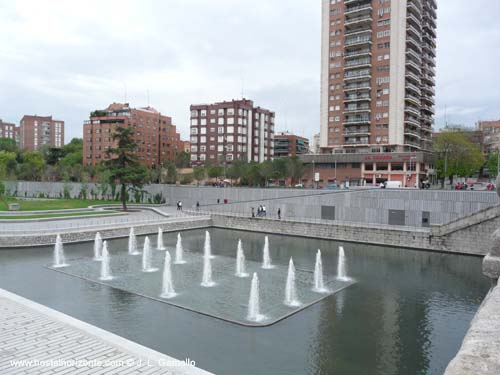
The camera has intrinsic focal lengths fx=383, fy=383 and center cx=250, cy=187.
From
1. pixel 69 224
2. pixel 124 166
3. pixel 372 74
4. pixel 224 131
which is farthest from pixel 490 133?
pixel 69 224

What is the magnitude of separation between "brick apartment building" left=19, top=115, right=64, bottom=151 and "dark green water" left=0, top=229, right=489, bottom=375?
5932 inches

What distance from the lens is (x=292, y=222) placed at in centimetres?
3431

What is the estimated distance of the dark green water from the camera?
10312mm

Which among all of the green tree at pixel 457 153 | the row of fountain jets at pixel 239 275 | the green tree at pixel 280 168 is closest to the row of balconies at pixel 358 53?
the green tree at pixel 457 153

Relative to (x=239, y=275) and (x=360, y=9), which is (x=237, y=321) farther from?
(x=360, y=9)

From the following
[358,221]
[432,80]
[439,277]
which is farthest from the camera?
[432,80]

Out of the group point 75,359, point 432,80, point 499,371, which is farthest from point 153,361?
point 432,80

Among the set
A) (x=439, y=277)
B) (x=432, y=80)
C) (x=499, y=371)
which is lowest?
(x=439, y=277)

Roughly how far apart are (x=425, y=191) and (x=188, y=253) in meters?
19.4

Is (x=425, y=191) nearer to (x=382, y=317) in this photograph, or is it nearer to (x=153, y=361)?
(x=382, y=317)

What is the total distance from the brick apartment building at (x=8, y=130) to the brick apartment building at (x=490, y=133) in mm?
176689

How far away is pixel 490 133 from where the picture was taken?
113812 mm

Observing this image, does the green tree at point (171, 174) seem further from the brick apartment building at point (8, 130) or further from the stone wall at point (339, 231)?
the brick apartment building at point (8, 130)

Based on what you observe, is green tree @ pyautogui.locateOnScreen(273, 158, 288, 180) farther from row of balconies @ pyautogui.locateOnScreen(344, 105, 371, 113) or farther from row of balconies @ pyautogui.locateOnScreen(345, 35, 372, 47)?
row of balconies @ pyautogui.locateOnScreen(345, 35, 372, 47)
